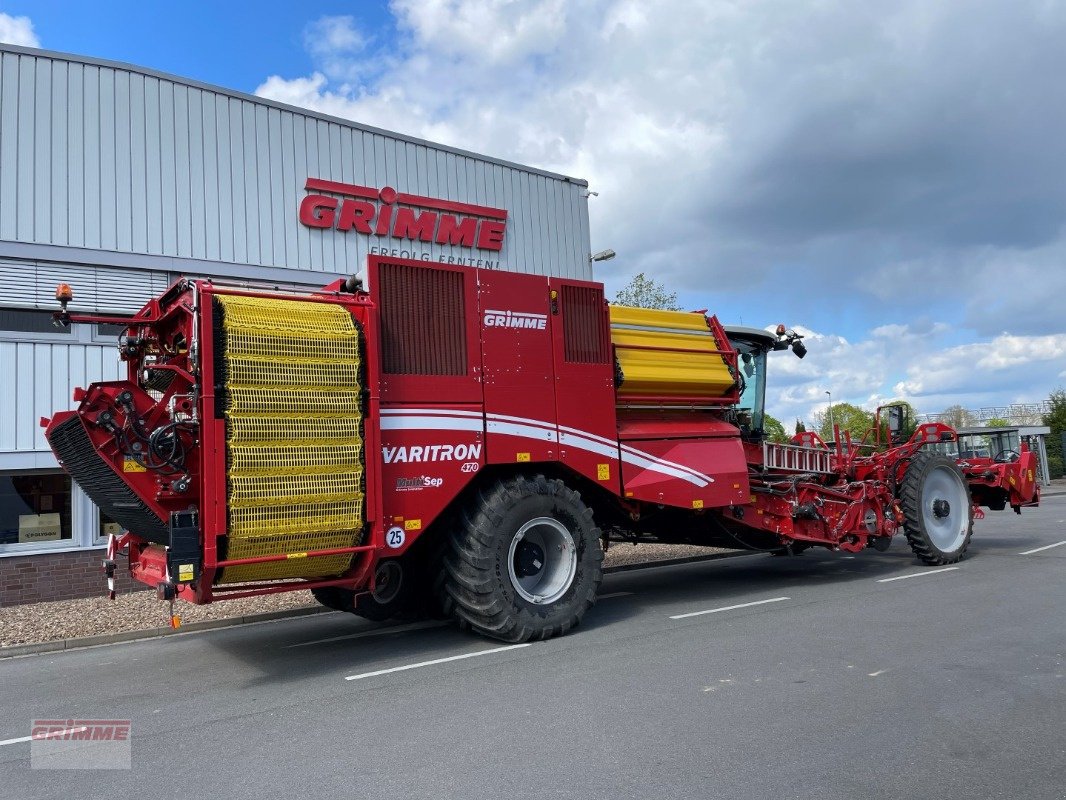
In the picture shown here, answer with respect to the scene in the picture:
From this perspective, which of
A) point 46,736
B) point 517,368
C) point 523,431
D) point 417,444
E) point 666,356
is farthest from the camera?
point 666,356

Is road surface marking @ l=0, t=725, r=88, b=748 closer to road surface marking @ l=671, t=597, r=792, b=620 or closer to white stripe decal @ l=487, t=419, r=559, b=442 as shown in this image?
white stripe decal @ l=487, t=419, r=559, b=442

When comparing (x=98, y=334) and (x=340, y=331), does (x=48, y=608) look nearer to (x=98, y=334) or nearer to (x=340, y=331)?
A: (x=98, y=334)

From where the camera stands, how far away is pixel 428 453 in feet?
22.5

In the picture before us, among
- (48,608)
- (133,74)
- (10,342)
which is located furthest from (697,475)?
(133,74)

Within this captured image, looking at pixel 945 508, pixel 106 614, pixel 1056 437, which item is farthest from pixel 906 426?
pixel 1056 437

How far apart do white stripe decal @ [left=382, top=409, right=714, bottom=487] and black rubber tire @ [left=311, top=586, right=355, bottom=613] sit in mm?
1809

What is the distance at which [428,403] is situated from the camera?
6926 mm

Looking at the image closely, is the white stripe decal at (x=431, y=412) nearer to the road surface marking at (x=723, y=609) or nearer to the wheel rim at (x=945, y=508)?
the road surface marking at (x=723, y=609)

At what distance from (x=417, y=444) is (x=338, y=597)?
6.61 ft

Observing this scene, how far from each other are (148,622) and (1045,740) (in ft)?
28.2

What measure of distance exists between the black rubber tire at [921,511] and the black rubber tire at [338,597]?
7203mm

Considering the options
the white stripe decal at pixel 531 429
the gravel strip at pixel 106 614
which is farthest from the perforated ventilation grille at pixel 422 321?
the gravel strip at pixel 106 614

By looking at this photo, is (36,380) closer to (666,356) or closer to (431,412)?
(431,412)

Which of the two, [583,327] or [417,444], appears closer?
[417,444]
